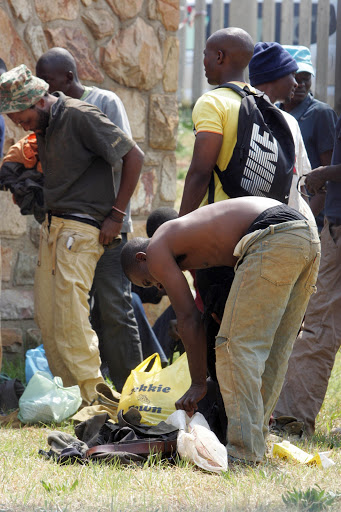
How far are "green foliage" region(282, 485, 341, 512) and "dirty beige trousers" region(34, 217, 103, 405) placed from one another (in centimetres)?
198

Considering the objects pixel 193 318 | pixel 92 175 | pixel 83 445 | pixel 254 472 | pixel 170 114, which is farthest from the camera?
pixel 170 114

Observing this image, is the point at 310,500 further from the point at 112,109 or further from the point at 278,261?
the point at 112,109

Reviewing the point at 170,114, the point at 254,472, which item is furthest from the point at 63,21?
the point at 254,472

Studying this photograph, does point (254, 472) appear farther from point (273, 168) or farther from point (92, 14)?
point (92, 14)

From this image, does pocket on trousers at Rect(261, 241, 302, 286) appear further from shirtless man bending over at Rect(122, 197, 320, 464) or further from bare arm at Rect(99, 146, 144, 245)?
bare arm at Rect(99, 146, 144, 245)

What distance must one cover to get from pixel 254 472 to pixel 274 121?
1.71 meters

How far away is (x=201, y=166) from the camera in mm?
3637

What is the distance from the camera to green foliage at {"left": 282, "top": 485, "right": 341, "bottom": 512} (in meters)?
2.48

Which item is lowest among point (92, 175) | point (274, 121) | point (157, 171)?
point (157, 171)

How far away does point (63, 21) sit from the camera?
5.47m

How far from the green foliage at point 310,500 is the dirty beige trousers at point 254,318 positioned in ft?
2.09

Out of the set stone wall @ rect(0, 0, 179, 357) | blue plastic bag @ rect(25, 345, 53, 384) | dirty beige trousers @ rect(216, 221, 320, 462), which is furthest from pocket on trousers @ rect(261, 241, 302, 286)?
stone wall @ rect(0, 0, 179, 357)

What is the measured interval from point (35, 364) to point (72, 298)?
2.27 ft

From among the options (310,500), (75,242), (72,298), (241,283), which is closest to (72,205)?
(75,242)
